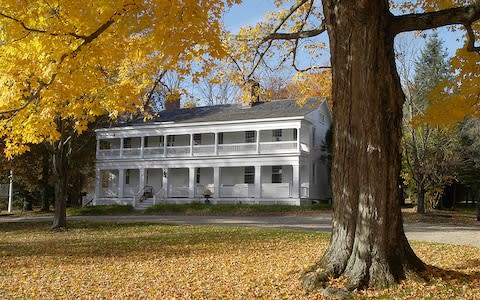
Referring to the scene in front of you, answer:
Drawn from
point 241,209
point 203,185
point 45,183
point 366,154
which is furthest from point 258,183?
point 366,154

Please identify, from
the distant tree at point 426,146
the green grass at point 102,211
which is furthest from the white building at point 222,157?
the distant tree at point 426,146

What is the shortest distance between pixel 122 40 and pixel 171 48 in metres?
1.05

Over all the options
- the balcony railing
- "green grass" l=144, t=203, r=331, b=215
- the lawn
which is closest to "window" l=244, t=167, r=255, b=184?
the balcony railing

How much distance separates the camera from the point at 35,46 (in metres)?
8.41

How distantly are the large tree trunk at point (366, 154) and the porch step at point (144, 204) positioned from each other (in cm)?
2758

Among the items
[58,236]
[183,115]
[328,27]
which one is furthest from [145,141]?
[328,27]

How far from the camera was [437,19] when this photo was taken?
20.9 ft

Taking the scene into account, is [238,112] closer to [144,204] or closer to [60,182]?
[144,204]

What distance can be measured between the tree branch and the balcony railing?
81.1ft

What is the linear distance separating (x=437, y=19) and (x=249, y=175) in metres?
28.6

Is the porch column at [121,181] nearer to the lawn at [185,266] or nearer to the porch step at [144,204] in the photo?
the porch step at [144,204]

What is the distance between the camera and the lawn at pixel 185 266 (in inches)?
254

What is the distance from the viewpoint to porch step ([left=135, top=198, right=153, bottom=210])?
3325 cm

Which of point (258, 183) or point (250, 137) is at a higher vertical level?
point (250, 137)
